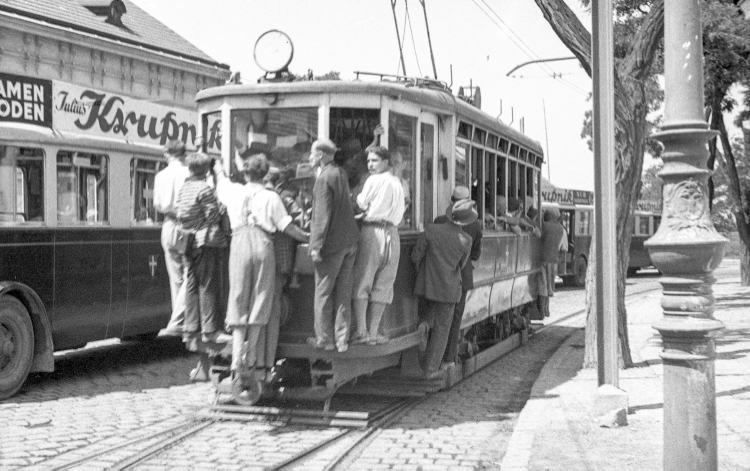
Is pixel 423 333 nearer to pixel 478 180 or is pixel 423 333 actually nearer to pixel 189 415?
pixel 189 415

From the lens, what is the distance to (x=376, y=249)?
7.79 metres

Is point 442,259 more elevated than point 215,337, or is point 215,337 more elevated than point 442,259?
point 442,259

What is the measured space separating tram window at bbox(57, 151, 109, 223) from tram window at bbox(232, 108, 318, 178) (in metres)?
2.18

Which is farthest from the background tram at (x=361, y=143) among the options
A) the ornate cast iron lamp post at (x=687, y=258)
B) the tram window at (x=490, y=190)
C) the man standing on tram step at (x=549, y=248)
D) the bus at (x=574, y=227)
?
the bus at (x=574, y=227)

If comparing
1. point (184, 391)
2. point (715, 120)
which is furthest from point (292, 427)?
point (715, 120)

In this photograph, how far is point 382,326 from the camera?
800 cm

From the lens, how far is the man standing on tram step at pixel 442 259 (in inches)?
Result: 339

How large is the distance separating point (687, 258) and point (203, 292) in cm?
441

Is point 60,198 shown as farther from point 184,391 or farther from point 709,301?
point 709,301

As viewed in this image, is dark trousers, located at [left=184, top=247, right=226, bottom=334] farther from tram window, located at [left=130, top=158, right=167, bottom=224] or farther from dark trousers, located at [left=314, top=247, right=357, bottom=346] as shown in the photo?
tram window, located at [left=130, top=158, right=167, bottom=224]

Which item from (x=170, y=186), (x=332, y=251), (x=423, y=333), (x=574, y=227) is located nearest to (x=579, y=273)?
(x=574, y=227)

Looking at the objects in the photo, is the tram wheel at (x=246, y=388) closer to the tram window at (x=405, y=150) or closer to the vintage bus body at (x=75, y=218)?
the tram window at (x=405, y=150)

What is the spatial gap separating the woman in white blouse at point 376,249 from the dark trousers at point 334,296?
148 millimetres

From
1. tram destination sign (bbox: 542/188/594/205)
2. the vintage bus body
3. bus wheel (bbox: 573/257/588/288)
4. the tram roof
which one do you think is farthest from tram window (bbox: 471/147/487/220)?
bus wheel (bbox: 573/257/588/288)
